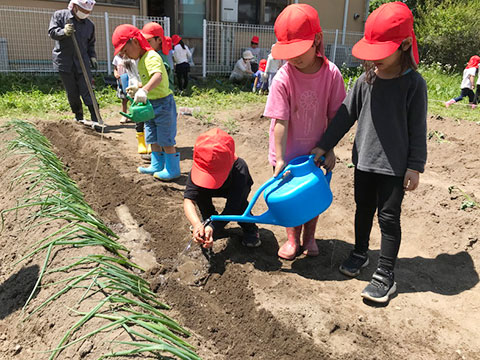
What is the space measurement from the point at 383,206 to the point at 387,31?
978 millimetres

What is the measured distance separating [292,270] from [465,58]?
16.9 m

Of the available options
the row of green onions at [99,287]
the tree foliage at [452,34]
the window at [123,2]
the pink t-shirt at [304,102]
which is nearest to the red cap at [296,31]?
the pink t-shirt at [304,102]

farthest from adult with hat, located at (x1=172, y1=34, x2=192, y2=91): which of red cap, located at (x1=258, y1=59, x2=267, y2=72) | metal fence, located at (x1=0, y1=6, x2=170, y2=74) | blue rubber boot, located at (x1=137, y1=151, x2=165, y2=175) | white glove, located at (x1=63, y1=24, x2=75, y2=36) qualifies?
blue rubber boot, located at (x1=137, y1=151, x2=165, y2=175)

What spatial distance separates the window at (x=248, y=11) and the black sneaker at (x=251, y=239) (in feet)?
37.4

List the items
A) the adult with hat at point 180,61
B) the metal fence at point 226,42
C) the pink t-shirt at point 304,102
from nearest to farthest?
the pink t-shirt at point 304,102 → the adult with hat at point 180,61 → the metal fence at point 226,42

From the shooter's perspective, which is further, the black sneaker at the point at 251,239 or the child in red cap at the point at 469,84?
the child in red cap at the point at 469,84

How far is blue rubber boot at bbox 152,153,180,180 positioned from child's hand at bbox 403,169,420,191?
2.60 metres

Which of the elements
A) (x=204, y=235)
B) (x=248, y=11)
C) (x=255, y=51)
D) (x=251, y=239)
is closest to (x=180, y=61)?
(x=255, y=51)

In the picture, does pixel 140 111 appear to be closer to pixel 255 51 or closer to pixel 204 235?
pixel 204 235

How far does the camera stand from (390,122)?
231cm

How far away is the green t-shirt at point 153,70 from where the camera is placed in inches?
155

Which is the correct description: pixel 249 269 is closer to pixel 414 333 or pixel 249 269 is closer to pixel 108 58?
pixel 414 333

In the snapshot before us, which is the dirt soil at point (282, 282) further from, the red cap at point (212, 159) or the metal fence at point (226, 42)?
the metal fence at point (226, 42)

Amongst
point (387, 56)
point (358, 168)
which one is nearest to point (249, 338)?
point (358, 168)
